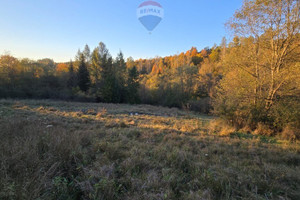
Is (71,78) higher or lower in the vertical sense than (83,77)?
lower

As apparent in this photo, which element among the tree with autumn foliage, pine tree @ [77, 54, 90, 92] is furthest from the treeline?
the tree with autumn foliage

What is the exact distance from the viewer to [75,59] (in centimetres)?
3684

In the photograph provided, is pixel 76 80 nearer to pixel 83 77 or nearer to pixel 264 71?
pixel 83 77

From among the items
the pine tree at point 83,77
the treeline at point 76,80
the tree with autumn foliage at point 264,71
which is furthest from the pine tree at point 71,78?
the tree with autumn foliage at point 264,71

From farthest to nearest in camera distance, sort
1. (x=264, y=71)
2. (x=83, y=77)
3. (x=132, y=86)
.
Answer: (x=83, y=77)
(x=132, y=86)
(x=264, y=71)

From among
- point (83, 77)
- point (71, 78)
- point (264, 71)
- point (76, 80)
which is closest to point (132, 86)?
point (83, 77)

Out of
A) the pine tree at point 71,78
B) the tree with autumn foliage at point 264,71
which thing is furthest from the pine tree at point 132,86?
the tree with autumn foliage at point 264,71

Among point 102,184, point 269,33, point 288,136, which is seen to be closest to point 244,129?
point 288,136

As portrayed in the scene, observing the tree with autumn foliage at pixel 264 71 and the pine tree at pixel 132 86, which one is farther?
the pine tree at pixel 132 86

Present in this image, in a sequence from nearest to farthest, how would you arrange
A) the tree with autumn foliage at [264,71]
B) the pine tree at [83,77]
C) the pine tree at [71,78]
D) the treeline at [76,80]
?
the tree with autumn foliage at [264,71] < the treeline at [76,80] < the pine tree at [71,78] < the pine tree at [83,77]

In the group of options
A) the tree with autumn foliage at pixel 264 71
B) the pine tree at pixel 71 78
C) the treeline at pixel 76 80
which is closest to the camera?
the tree with autumn foliage at pixel 264 71

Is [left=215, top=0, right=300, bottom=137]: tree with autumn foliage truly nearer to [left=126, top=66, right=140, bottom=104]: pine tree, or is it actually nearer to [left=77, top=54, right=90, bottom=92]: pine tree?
[left=126, top=66, right=140, bottom=104]: pine tree

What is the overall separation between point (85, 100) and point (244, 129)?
97.9 ft

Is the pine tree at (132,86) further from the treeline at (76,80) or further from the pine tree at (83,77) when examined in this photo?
the pine tree at (83,77)
